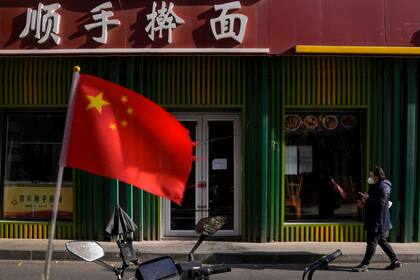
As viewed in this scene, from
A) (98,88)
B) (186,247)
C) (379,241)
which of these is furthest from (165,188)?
(186,247)

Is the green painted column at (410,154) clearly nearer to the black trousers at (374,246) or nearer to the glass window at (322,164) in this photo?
the glass window at (322,164)

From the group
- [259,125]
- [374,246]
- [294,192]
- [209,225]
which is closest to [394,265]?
[374,246]

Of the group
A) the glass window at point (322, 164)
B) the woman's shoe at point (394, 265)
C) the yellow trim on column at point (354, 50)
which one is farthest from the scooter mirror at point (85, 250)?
the glass window at point (322, 164)

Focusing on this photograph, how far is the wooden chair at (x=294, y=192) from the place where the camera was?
12.0 metres

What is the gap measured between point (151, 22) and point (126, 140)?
7.88 meters

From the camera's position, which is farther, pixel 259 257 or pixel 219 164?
pixel 219 164

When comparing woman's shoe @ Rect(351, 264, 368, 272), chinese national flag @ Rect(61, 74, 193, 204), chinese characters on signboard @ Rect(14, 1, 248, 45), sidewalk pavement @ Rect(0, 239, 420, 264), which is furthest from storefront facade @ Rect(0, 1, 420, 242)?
chinese national flag @ Rect(61, 74, 193, 204)

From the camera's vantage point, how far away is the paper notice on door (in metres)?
12.0

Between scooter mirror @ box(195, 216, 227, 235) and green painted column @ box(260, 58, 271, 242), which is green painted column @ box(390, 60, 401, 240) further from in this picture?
scooter mirror @ box(195, 216, 227, 235)

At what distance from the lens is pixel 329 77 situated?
11.6 m

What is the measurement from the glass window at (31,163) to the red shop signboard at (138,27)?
1.59m

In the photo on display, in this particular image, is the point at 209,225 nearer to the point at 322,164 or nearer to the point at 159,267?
the point at 159,267

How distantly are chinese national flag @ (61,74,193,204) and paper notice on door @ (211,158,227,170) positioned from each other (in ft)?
27.1

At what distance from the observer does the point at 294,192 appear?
39.6ft
